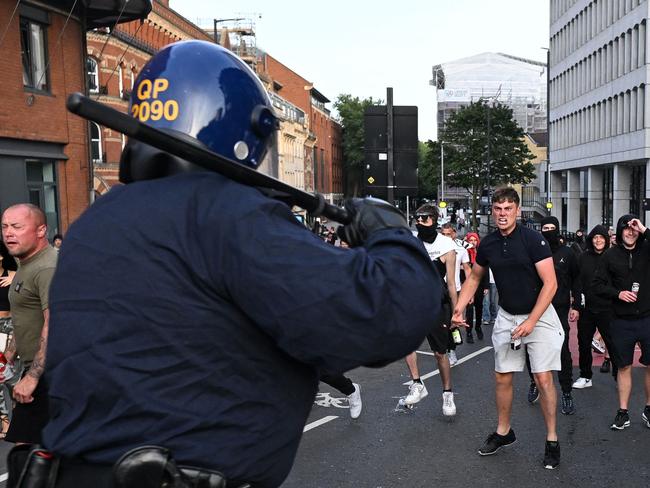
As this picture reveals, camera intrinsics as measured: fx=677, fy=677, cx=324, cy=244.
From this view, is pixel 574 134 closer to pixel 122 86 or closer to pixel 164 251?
pixel 122 86

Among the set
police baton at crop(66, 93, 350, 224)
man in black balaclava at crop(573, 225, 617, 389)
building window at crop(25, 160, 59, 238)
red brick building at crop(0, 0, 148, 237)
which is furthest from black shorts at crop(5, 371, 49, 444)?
building window at crop(25, 160, 59, 238)

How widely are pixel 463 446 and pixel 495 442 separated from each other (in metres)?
0.32

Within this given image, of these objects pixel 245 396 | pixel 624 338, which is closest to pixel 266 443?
pixel 245 396

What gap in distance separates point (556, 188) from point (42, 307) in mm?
56501

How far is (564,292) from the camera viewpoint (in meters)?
7.24

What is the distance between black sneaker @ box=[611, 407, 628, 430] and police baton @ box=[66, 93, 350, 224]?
5.20m

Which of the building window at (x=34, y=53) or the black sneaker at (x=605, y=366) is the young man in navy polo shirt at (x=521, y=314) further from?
the building window at (x=34, y=53)

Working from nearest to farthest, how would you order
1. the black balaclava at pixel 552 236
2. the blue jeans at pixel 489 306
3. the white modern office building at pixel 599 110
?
the black balaclava at pixel 552 236, the blue jeans at pixel 489 306, the white modern office building at pixel 599 110

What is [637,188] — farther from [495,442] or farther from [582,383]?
[495,442]

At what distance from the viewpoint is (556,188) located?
186 feet

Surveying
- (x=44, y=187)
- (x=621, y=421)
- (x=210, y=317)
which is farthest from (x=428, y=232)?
(x=44, y=187)

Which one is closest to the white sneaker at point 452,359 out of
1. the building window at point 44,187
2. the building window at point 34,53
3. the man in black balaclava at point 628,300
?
the man in black balaclava at point 628,300

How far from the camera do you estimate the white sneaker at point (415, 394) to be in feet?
21.7

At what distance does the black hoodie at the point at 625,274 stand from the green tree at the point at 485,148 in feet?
151
